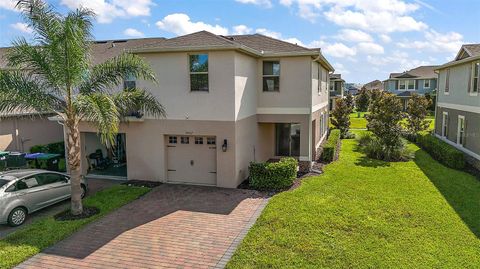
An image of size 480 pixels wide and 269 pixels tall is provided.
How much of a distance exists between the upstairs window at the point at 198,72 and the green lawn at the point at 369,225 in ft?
18.3

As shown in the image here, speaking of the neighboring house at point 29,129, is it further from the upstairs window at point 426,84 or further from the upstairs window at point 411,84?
the upstairs window at point 426,84

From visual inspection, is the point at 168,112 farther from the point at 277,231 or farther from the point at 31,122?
the point at 31,122

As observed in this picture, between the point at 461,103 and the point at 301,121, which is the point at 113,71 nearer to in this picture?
the point at 301,121

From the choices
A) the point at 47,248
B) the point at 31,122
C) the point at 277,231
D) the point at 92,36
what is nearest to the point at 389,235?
the point at 277,231

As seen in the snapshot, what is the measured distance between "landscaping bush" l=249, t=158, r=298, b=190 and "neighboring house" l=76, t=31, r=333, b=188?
82cm

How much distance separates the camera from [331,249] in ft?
30.1

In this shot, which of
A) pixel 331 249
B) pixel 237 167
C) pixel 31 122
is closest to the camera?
pixel 331 249

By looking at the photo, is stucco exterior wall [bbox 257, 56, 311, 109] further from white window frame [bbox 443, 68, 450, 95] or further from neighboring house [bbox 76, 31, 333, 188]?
white window frame [bbox 443, 68, 450, 95]

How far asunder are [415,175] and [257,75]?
9158mm

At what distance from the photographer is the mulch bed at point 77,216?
1154cm

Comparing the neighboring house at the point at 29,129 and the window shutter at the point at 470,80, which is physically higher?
the window shutter at the point at 470,80

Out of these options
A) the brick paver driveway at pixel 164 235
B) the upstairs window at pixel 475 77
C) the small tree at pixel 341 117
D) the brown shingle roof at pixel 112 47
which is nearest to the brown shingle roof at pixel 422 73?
the small tree at pixel 341 117

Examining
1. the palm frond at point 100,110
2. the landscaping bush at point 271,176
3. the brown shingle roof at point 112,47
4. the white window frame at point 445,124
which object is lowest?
the landscaping bush at point 271,176

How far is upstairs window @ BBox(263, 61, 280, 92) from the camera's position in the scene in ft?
56.7
